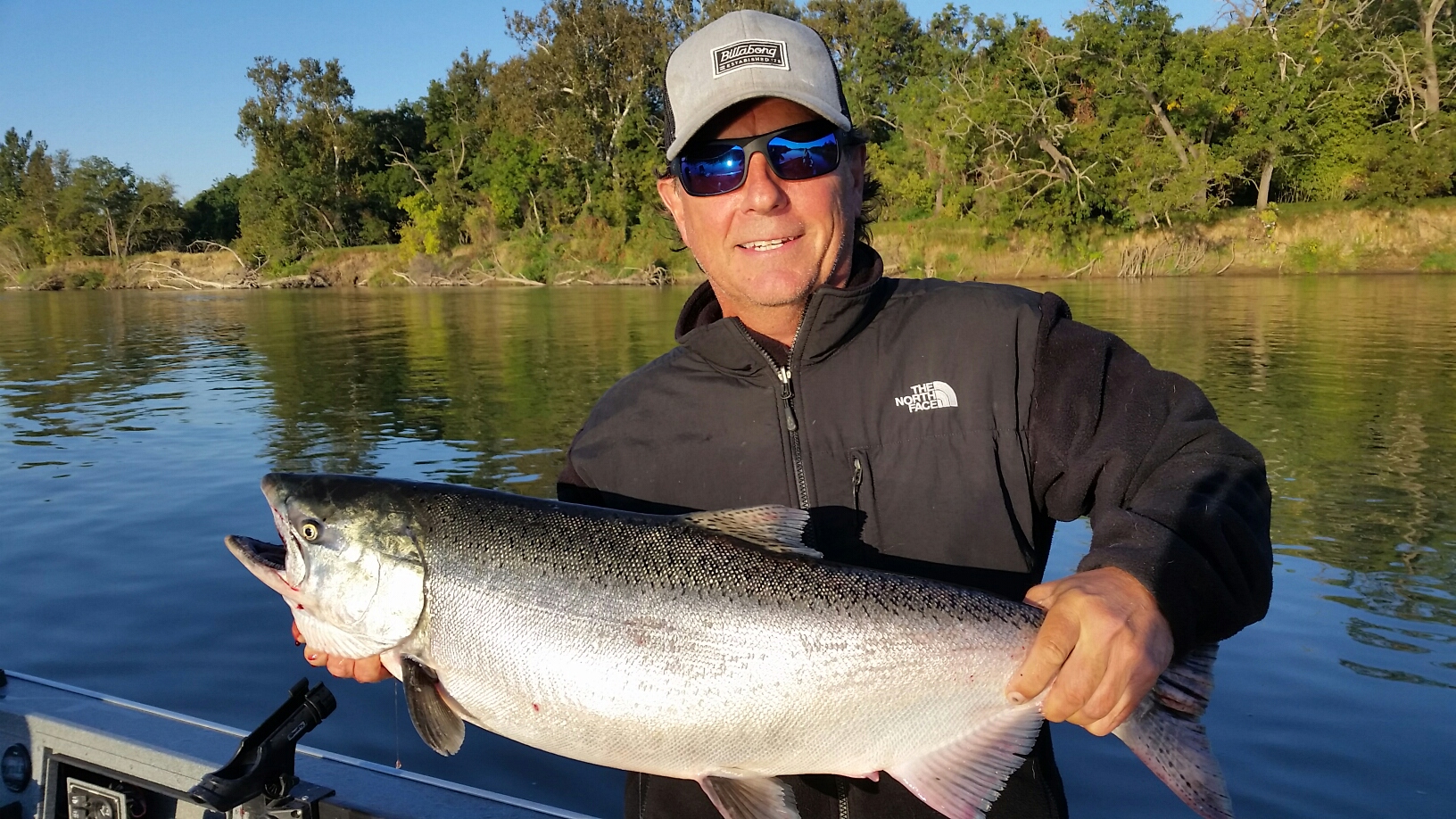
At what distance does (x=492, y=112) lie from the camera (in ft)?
202

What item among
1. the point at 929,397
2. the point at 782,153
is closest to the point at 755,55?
the point at 782,153

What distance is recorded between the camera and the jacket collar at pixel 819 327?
268cm

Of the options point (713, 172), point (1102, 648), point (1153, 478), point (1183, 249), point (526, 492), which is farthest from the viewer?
point (1183, 249)

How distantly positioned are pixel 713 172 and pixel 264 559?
64.0 inches

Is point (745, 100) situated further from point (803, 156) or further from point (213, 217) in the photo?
point (213, 217)

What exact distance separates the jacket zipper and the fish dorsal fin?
0.51ft

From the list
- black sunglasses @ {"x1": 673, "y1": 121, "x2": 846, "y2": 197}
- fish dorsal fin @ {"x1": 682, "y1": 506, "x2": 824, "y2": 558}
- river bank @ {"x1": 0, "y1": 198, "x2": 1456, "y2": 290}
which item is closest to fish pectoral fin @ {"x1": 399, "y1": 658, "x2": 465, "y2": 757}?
fish dorsal fin @ {"x1": 682, "y1": 506, "x2": 824, "y2": 558}

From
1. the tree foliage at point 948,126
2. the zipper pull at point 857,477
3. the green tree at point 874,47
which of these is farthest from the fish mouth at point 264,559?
the green tree at point 874,47

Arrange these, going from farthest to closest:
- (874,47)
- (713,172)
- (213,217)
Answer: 1. (213,217)
2. (874,47)
3. (713,172)

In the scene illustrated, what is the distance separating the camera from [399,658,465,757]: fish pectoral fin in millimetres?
2428

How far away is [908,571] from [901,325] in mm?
674

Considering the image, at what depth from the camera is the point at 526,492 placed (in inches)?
397

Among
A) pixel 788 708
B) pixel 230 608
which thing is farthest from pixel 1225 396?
pixel 788 708

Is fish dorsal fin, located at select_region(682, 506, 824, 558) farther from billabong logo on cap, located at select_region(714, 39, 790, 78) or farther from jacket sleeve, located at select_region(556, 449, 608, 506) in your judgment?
billabong logo on cap, located at select_region(714, 39, 790, 78)
